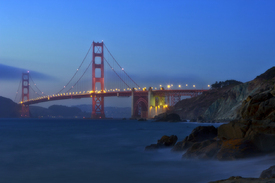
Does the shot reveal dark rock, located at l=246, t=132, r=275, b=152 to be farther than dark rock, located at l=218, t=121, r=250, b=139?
No

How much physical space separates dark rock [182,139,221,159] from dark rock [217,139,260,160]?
1.45 feet

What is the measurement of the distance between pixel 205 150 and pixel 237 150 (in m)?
1.36

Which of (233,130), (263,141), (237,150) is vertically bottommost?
(237,150)

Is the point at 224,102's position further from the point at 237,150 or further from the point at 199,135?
the point at 237,150

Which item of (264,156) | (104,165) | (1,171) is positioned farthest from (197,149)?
(1,171)

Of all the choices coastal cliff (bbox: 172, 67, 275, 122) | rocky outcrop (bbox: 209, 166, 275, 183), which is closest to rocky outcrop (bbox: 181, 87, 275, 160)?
rocky outcrop (bbox: 209, 166, 275, 183)

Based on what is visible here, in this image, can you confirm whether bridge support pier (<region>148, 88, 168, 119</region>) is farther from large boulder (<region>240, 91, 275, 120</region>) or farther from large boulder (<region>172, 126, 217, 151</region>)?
large boulder (<region>240, 91, 275, 120</region>)

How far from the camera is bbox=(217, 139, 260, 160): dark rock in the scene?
9289mm

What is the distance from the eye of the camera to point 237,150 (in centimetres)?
944

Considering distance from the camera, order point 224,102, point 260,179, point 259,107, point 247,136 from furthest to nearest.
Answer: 1. point 224,102
2. point 259,107
3. point 247,136
4. point 260,179

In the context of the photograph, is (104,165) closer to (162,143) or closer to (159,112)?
(162,143)

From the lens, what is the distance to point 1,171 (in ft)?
34.7

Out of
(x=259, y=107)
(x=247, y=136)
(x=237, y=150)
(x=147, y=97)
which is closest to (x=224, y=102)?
(x=147, y=97)

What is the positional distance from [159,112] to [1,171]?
6221 cm
